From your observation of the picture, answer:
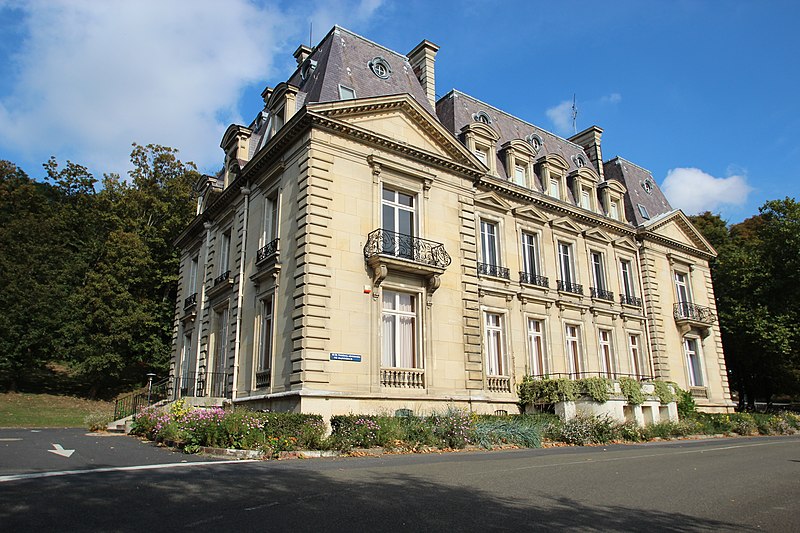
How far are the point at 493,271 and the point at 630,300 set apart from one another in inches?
380

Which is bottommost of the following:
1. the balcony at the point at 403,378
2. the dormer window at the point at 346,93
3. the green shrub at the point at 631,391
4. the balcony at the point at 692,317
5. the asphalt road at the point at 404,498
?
the asphalt road at the point at 404,498

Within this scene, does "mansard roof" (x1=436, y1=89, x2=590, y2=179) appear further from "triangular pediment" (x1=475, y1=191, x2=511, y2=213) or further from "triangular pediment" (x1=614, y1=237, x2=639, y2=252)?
"triangular pediment" (x1=614, y1=237, x2=639, y2=252)

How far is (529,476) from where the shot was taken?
10.4m

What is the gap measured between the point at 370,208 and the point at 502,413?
9.17 metres

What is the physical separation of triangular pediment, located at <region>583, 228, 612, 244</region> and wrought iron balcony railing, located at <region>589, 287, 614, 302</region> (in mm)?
2588

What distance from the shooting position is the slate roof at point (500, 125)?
2725 cm

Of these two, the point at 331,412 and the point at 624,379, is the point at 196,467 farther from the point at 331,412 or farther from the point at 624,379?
the point at 624,379

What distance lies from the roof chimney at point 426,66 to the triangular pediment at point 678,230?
14261 millimetres

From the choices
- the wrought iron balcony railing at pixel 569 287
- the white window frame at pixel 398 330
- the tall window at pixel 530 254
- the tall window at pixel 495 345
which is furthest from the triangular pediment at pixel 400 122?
the wrought iron balcony railing at pixel 569 287

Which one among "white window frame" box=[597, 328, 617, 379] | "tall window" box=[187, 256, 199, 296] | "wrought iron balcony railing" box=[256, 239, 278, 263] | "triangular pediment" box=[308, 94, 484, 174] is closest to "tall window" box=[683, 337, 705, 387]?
"white window frame" box=[597, 328, 617, 379]

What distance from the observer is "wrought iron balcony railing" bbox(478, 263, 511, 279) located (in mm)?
24172

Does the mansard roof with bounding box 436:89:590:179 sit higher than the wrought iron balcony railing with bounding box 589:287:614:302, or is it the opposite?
the mansard roof with bounding box 436:89:590:179

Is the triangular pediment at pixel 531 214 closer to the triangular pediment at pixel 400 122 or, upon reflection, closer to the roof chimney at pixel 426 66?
the triangular pediment at pixel 400 122

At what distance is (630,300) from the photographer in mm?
29984
